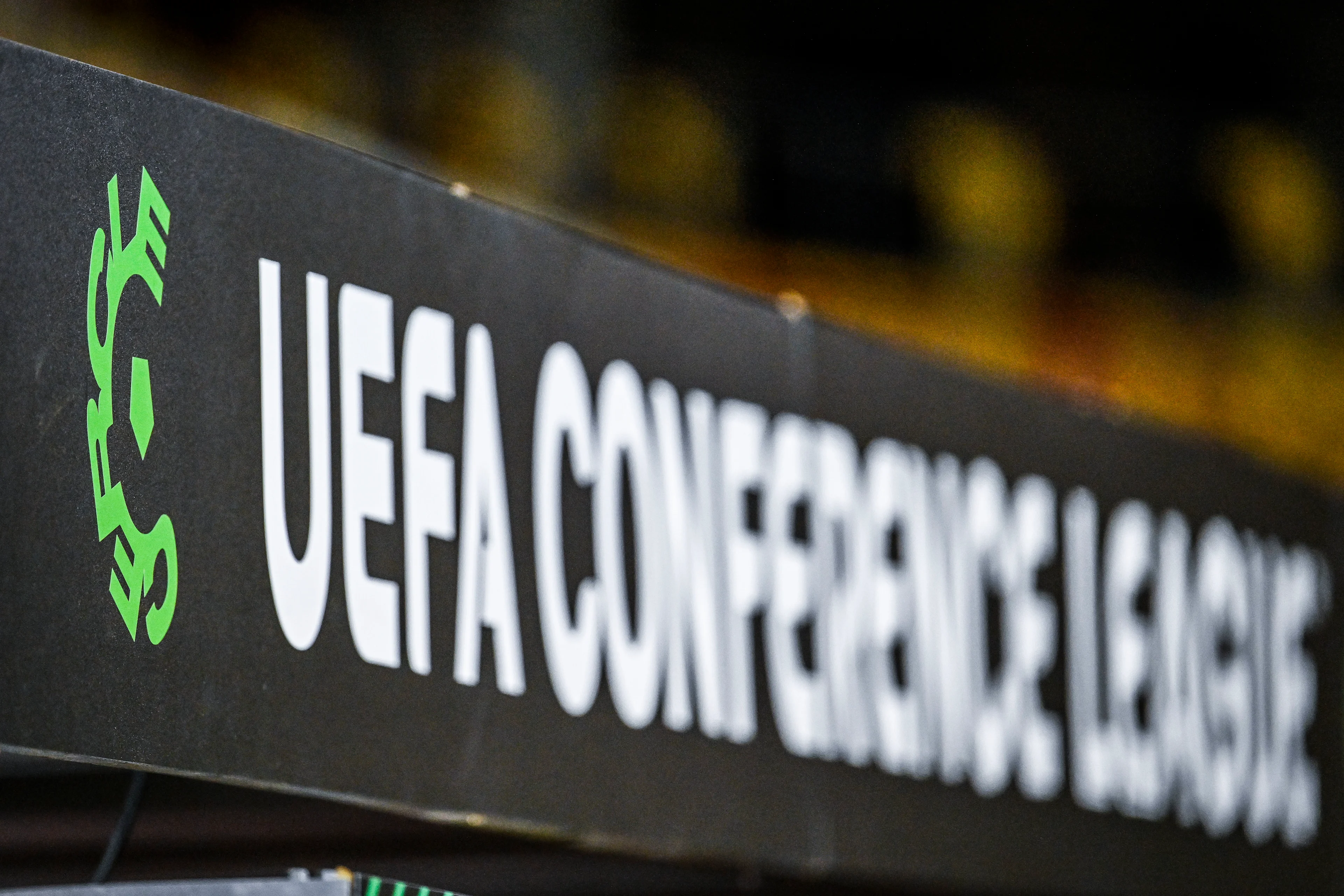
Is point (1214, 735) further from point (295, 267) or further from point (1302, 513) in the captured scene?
point (295, 267)

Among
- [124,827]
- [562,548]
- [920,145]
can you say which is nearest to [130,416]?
[124,827]

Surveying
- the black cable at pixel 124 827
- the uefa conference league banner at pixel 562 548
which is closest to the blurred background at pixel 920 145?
the uefa conference league banner at pixel 562 548

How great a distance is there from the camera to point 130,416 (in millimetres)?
1153

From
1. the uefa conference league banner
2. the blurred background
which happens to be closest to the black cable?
the uefa conference league banner

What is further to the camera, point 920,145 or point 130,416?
point 920,145

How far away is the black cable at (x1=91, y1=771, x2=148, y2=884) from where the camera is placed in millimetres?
1271

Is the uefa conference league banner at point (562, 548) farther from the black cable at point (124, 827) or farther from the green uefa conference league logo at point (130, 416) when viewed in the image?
the black cable at point (124, 827)

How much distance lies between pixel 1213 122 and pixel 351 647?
751cm

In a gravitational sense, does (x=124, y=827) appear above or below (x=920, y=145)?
below

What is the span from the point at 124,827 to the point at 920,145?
6.53m

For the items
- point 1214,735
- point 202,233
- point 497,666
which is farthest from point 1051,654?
point 202,233

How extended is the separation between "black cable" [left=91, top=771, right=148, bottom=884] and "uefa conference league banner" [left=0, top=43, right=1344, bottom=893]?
11cm

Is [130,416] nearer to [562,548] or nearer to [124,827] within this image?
[124,827]

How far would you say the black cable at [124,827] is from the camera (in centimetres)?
127
